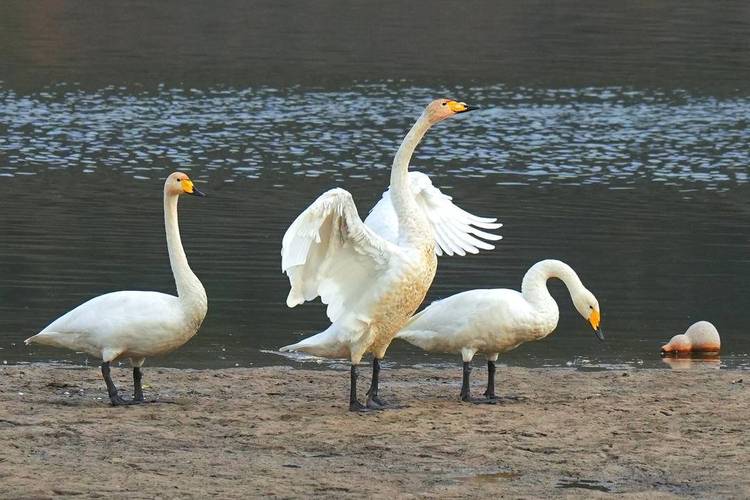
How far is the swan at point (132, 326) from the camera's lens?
9523 millimetres

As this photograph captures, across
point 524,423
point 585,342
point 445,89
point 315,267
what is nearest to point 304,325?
point 585,342

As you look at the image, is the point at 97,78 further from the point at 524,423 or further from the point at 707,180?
the point at 524,423

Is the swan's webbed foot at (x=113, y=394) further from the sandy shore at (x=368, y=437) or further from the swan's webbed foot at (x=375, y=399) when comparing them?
the swan's webbed foot at (x=375, y=399)

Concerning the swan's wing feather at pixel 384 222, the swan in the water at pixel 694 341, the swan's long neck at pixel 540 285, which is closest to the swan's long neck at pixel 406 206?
the swan's long neck at pixel 540 285

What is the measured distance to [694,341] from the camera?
41.1 feet

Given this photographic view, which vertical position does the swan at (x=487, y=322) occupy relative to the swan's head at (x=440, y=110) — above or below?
below

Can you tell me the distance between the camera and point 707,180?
22.8 metres

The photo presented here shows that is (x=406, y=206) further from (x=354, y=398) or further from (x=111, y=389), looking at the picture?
(x=111, y=389)

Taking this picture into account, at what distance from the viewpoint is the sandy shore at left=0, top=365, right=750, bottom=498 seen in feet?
24.9

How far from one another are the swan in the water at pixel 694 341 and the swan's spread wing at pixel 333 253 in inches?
145

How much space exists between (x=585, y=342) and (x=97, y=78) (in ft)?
71.4

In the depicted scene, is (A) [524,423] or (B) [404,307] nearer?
(A) [524,423]

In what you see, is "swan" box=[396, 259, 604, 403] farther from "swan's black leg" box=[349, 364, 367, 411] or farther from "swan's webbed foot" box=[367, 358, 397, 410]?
"swan's black leg" box=[349, 364, 367, 411]

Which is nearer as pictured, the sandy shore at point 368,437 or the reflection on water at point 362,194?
the sandy shore at point 368,437
